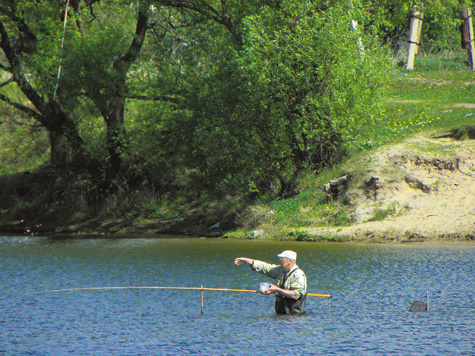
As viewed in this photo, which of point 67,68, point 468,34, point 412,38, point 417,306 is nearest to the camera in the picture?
point 417,306

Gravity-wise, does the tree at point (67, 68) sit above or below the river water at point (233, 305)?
above

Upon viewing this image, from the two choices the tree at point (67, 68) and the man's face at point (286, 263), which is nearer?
the man's face at point (286, 263)

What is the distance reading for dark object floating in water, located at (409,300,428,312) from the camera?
11.0 metres

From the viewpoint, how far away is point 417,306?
11023mm

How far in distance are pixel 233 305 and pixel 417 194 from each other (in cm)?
1237

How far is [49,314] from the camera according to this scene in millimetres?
11453

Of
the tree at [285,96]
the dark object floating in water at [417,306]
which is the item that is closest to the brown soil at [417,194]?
the tree at [285,96]

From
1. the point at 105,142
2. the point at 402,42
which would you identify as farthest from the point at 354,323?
the point at 402,42

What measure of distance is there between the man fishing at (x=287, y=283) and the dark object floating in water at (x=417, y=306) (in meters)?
2.03

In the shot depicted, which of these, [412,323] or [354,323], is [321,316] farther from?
[412,323]

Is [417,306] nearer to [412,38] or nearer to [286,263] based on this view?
[286,263]

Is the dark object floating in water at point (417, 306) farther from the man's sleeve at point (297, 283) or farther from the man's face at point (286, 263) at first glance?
the man's face at point (286, 263)

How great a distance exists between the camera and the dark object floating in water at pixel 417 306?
36.0ft

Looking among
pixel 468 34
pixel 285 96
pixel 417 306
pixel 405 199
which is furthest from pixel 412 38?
pixel 417 306
